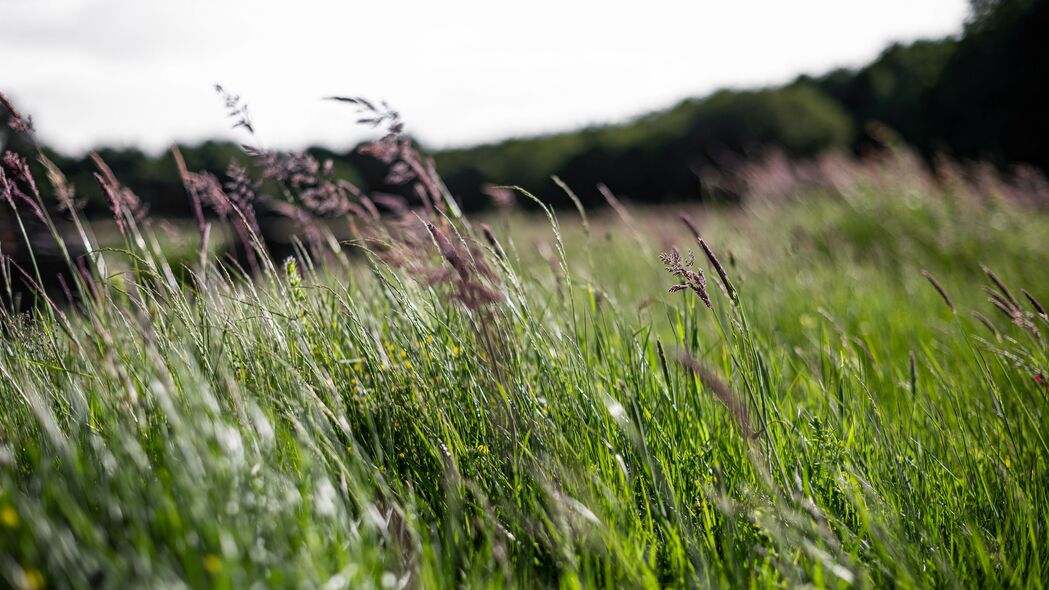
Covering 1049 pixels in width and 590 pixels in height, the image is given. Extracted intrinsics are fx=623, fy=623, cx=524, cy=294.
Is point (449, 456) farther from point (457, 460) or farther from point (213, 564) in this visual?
point (213, 564)

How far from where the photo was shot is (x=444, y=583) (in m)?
1.16

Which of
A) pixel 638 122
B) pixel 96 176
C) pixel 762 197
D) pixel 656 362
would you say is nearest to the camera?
pixel 96 176

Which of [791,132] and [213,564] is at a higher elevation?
[213,564]

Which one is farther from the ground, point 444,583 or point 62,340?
point 62,340

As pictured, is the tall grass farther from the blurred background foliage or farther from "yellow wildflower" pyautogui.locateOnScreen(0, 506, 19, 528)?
the blurred background foliage

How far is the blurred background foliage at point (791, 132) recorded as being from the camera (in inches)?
384

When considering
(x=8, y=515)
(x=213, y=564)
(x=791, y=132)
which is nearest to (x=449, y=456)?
(x=213, y=564)

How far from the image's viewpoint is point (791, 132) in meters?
19.8

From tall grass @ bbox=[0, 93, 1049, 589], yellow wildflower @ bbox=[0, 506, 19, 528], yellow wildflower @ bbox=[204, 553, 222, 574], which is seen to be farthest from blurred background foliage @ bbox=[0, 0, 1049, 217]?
yellow wildflower @ bbox=[204, 553, 222, 574]

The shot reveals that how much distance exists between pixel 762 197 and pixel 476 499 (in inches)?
248

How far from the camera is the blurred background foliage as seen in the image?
9.77 metres

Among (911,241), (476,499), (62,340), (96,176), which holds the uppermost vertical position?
(96,176)

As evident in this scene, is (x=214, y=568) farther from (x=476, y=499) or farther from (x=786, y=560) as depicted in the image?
(x=786, y=560)

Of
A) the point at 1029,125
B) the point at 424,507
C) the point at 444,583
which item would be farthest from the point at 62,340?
the point at 1029,125
